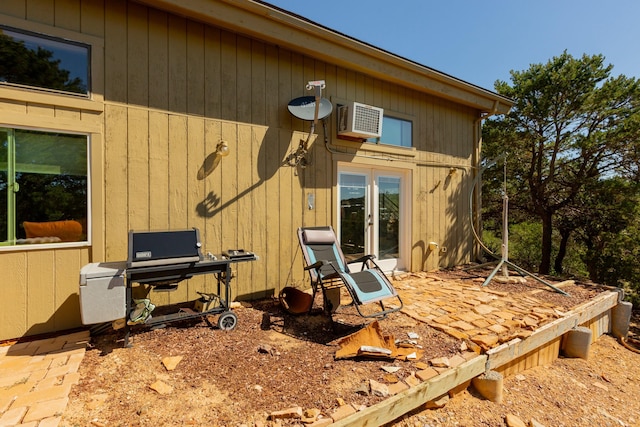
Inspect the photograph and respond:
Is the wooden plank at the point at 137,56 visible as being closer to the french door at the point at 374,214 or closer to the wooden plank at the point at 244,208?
the wooden plank at the point at 244,208

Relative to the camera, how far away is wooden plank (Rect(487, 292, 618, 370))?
2.79 meters

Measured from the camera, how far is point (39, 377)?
2.20m

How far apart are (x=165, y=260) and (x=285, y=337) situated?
4.51 ft

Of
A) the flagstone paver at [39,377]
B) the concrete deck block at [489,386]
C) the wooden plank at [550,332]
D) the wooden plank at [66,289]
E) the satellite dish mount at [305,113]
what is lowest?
the concrete deck block at [489,386]

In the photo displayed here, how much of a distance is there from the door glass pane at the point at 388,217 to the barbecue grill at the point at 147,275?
297cm

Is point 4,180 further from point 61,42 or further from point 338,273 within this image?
point 338,273

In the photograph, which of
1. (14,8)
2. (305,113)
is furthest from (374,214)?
(14,8)

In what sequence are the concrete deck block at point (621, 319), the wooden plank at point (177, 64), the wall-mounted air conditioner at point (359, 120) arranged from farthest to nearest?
the concrete deck block at point (621, 319)
the wall-mounted air conditioner at point (359, 120)
the wooden plank at point (177, 64)

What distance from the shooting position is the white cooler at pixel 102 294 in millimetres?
2463

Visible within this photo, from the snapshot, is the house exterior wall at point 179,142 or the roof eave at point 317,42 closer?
the house exterior wall at point 179,142

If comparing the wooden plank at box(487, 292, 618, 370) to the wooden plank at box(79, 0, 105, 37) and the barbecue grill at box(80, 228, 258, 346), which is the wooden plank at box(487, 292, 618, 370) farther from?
the wooden plank at box(79, 0, 105, 37)

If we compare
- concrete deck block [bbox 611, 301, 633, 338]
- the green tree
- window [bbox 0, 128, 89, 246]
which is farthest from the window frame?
the green tree

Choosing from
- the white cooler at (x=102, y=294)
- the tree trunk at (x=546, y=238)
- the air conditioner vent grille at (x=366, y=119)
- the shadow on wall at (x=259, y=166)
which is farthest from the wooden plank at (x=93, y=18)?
the tree trunk at (x=546, y=238)

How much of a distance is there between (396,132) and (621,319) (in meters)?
4.94
